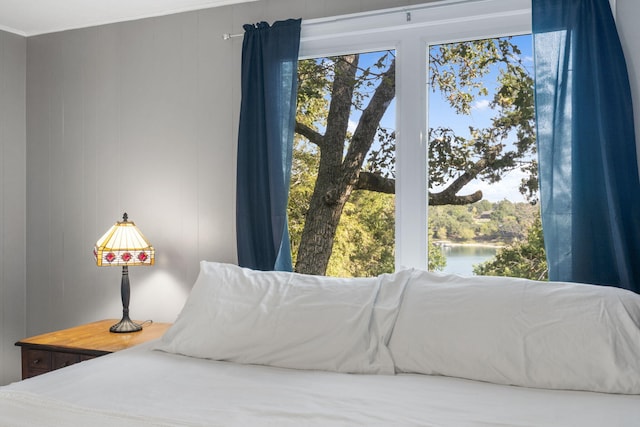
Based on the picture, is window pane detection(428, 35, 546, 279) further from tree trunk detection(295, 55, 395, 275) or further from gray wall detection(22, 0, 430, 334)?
gray wall detection(22, 0, 430, 334)

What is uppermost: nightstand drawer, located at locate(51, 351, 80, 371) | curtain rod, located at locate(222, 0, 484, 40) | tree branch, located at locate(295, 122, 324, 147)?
curtain rod, located at locate(222, 0, 484, 40)

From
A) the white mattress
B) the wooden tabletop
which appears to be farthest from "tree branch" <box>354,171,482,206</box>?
the wooden tabletop

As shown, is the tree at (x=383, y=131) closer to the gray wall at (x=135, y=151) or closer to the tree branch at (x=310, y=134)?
the tree branch at (x=310, y=134)

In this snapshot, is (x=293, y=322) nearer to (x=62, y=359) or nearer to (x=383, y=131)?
(x=383, y=131)

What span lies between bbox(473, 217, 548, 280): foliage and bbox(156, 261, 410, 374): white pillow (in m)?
0.60

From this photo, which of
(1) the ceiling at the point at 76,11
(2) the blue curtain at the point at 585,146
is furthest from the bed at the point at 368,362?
(1) the ceiling at the point at 76,11

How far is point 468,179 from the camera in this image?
279 cm

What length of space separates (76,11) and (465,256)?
2618 millimetres

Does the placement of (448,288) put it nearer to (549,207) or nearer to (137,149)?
(549,207)

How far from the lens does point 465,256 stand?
2.79 m

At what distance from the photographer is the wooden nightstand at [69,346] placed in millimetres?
2742

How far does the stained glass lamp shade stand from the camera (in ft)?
9.97

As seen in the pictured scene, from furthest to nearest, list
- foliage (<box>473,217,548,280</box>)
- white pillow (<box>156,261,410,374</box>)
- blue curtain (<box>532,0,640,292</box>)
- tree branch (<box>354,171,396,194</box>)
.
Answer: tree branch (<box>354,171,396,194</box>)
foliage (<box>473,217,548,280</box>)
blue curtain (<box>532,0,640,292</box>)
white pillow (<box>156,261,410,374</box>)

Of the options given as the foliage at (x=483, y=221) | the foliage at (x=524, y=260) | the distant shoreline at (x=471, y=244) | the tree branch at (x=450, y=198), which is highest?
the tree branch at (x=450, y=198)
